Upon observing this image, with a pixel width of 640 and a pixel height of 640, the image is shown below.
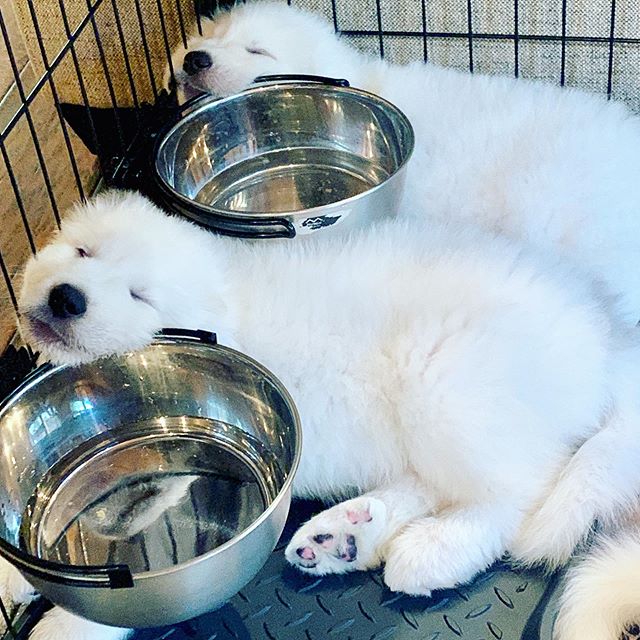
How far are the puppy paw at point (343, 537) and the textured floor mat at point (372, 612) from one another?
0.04 metres

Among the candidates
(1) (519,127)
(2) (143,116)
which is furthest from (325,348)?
(2) (143,116)

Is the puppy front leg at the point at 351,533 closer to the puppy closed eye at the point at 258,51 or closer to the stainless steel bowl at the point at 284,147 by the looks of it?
the stainless steel bowl at the point at 284,147

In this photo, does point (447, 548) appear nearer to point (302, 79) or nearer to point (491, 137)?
point (491, 137)

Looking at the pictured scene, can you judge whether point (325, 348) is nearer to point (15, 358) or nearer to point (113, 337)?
point (113, 337)

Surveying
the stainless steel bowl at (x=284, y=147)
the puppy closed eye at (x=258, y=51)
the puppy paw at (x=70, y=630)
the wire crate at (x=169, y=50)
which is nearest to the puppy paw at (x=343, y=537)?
the puppy paw at (x=70, y=630)

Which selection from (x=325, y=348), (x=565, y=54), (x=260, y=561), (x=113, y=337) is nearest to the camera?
(x=260, y=561)

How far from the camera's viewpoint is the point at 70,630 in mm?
1625

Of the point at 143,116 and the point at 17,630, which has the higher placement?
the point at 143,116

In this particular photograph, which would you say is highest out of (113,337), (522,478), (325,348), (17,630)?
(113,337)

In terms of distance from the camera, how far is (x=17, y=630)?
5.58ft

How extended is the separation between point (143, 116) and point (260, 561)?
4.80ft

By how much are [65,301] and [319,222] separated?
1.80 feet

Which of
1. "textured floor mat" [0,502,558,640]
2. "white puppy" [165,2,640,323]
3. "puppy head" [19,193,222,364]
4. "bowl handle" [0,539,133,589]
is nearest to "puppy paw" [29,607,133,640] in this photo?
"textured floor mat" [0,502,558,640]

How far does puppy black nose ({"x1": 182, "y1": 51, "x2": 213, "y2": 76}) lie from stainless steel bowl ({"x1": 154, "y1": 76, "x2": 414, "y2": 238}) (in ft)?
0.24
